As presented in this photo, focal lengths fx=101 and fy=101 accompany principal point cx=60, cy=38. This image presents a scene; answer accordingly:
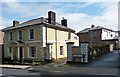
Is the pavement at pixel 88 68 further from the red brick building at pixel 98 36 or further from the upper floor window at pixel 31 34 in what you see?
the red brick building at pixel 98 36

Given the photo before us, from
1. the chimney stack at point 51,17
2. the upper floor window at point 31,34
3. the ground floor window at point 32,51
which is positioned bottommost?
the ground floor window at point 32,51

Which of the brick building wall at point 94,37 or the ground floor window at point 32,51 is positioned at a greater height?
the brick building wall at point 94,37

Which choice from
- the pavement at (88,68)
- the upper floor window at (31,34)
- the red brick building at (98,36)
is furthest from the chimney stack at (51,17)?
the red brick building at (98,36)

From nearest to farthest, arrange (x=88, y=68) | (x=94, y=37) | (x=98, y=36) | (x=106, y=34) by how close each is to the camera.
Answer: (x=88, y=68), (x=98, y=36), (x=94, y=37), (x=106, y=34)

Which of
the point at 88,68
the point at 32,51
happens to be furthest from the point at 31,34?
the point at 88,68

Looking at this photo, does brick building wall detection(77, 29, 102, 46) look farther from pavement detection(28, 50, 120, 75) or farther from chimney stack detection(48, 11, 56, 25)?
pavement detection(28, 50, 120, 75)

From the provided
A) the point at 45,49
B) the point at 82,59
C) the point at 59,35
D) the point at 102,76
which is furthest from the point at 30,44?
the point at 102,76

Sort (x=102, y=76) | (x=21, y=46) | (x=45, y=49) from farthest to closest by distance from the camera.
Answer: (x=21, y=46)
(x=45, y=49)
(x=102, y=76)

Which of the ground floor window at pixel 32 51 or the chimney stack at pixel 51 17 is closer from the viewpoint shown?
the ground floor window at pixel 32 51

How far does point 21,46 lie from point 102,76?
1422 centimetres

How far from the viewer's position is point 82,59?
40.8 feet

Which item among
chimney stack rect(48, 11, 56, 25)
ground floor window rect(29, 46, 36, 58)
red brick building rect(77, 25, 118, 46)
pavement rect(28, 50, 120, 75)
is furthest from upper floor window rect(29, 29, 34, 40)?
red brick building rect(77, 25, 118, 46)

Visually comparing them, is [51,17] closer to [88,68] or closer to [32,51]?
[32,51]

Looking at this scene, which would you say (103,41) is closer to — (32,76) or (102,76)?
(102,76)
